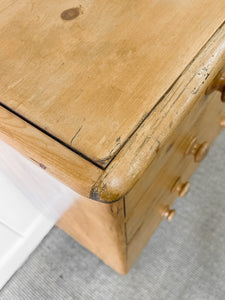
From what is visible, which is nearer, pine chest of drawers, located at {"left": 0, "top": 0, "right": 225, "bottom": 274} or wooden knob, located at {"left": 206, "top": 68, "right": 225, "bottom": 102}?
pine chest of drawers, located at {"left": 0, "top": 0, "right": 225, "bottom": 274}

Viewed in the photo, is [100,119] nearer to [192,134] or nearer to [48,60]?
[48,60]

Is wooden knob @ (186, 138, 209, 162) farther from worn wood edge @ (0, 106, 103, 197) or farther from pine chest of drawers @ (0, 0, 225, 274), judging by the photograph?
worn wood edge @ (0, 106, 103, 197)

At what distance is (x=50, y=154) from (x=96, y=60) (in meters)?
0.14

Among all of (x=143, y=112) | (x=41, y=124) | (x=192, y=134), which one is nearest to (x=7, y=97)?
(x=41, y=124)

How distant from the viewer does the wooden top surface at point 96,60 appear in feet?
1.07

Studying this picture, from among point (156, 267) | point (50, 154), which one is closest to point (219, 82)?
point (50, 154)

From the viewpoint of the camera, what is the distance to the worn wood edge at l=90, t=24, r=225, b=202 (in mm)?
293

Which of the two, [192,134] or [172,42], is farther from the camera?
[192,134]

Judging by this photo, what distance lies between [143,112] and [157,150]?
0.05 m

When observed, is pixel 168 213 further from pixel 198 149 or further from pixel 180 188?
pixel 198 149

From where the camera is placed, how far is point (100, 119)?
1.08 feet

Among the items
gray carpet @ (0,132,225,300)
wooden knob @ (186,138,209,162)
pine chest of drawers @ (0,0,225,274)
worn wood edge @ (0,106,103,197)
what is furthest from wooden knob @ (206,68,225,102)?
gray carpet @ (0,132,225,300)

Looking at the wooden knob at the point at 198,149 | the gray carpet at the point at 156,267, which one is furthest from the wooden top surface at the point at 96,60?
the gray carpet at the point at 156,267

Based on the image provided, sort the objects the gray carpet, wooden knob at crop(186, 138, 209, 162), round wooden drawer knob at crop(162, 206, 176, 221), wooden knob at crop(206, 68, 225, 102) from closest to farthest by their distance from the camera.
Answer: wooden knob at crop(206, 68, 225, 102) → wooden knob at crop(186, 138, 209, 162) → round wooden drawer knob at crop(162, 206, 176, 221) → the gray carpet
